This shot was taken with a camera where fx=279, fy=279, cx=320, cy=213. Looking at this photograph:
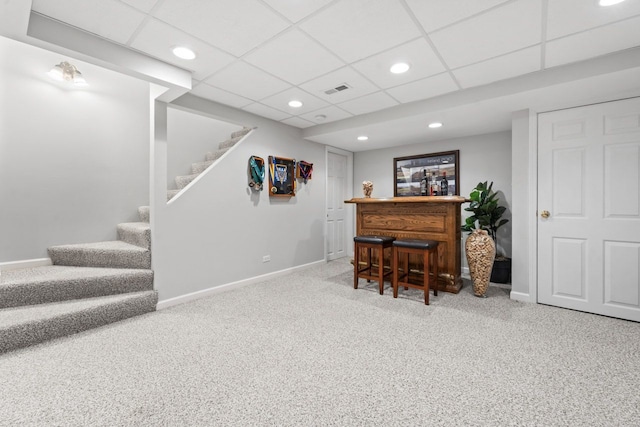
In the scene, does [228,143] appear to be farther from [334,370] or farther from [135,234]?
[334,370]

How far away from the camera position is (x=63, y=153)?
330 centimetres

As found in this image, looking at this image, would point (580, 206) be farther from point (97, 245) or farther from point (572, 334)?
point (97, 245)

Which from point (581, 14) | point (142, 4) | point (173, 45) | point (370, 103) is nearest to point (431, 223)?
point (370, 103)

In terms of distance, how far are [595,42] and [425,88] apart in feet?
4.35

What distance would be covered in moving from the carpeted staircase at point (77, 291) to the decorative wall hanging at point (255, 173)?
3.40ft

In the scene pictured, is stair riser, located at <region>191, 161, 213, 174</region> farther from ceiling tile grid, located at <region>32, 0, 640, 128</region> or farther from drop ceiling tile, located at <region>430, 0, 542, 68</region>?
drop ceiling tile, located at <region>430, 0, 542, 68</region>

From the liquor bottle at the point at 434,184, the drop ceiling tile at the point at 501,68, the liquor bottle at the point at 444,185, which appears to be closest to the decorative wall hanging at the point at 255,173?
the drop ceiling tile at the point at 501,68

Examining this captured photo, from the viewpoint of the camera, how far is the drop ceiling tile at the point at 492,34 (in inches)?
73.0

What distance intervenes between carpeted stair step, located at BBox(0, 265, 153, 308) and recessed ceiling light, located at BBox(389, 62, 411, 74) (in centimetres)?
321

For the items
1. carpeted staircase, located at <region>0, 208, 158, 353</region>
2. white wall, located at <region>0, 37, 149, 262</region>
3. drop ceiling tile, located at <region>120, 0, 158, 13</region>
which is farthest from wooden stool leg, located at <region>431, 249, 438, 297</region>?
white wall, located at <region>0, 37, 149, 262</region>

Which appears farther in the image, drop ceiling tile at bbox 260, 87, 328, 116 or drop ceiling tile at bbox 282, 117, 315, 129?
drop ceiling tile at bbox 282, 117, 315, 129

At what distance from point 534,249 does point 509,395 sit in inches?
86.4

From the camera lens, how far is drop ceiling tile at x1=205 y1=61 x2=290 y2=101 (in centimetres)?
267

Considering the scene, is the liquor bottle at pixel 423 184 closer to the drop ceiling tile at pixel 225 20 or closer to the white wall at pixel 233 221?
the white wall at pixel 233 221
